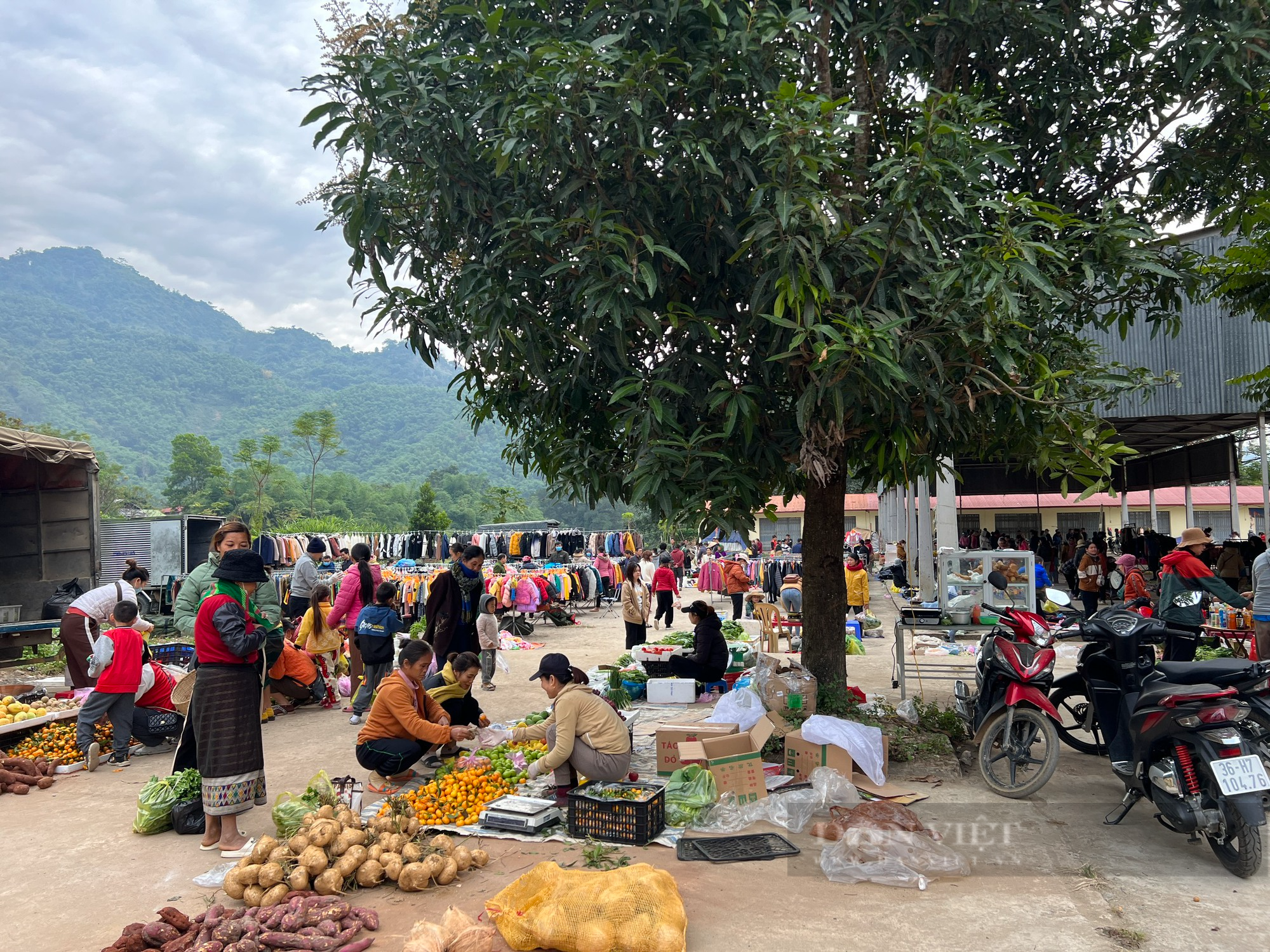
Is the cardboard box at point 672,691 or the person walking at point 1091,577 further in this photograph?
the person walking at point 1091,577

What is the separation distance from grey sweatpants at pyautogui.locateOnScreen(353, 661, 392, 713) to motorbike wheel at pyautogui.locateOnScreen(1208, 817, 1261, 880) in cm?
648

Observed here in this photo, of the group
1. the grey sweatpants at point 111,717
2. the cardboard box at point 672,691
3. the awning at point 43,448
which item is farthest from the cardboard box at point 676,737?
the awning at point 43,448

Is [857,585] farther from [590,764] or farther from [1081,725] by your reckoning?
[590,764]

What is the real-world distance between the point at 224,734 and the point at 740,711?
3.61 metres

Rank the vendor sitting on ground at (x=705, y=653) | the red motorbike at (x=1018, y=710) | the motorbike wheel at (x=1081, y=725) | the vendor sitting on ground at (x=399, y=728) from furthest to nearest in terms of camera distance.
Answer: the vendor sitting on ground at (x=705, y=653) < the motorbike wheel at (x=1081, y=725) < the vendor sitting on ground at (x=399, y=728) < the red motorbike at (x=1018, y=710)

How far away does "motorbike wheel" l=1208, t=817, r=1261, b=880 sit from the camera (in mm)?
4112

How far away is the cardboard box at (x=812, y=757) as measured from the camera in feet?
19.2

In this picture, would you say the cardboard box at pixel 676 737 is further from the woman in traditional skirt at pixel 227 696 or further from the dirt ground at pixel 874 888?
the woman in traditional skirt at pixel 227 696

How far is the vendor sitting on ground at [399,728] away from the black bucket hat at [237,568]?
51.0 inches

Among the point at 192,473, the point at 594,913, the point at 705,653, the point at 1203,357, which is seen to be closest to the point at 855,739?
the point at 594,913

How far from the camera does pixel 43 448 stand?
11.5 metres

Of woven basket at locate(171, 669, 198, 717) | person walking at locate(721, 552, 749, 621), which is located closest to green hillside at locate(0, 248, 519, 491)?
person walking at locate(721, 552, 749, 621)

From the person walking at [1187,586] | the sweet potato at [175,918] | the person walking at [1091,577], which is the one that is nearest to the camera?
Result: the sweet potato at [175,918]

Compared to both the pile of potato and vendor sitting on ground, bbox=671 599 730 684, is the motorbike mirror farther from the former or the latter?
the pile of potato
